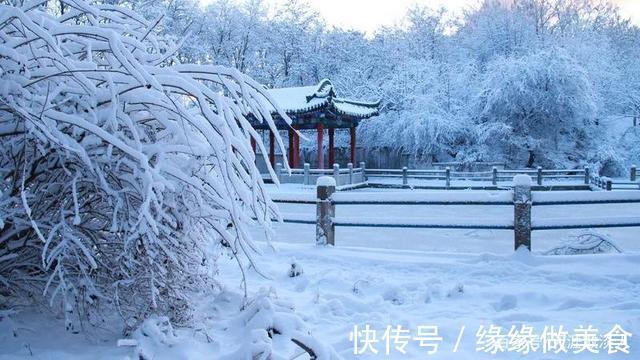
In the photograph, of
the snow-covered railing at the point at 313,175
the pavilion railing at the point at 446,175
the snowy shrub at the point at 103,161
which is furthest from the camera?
the snow-covered railing at the point at 313,175

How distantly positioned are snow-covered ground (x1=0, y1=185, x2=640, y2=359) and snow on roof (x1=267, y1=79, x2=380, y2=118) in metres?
15.4

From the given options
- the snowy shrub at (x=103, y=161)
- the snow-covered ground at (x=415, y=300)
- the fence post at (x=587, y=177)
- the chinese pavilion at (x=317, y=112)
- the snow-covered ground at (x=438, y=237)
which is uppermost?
the chinese pavilion at (x=317, y=112)

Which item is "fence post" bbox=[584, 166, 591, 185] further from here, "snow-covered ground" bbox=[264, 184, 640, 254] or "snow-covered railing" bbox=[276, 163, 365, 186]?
"snow-covered railing" bbox=[276, 163, 365, 186]

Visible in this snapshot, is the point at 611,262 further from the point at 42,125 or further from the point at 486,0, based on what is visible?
the point at 486,0

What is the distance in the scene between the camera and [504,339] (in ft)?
10.4

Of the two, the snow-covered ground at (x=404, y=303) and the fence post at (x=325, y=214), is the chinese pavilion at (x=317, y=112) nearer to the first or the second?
the fence post at (x=325, y=214)

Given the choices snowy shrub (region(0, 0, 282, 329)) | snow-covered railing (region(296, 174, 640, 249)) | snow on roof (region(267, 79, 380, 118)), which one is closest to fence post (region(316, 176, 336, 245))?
snow-covered railing (region(296, 174, 640, 249))

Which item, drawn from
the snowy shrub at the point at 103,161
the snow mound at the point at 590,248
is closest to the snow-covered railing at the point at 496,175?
the snow mound at the point at 590,248

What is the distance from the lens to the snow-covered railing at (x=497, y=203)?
18.3 feet

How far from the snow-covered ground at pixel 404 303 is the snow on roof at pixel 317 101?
15.4 metres

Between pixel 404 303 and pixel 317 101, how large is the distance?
17.9 metres

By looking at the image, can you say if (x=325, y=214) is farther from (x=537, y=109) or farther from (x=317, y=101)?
(x=537, y=109)

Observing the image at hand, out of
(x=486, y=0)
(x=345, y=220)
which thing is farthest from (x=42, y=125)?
(x=486, y=0)

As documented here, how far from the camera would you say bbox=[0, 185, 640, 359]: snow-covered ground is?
2668 millimetres
